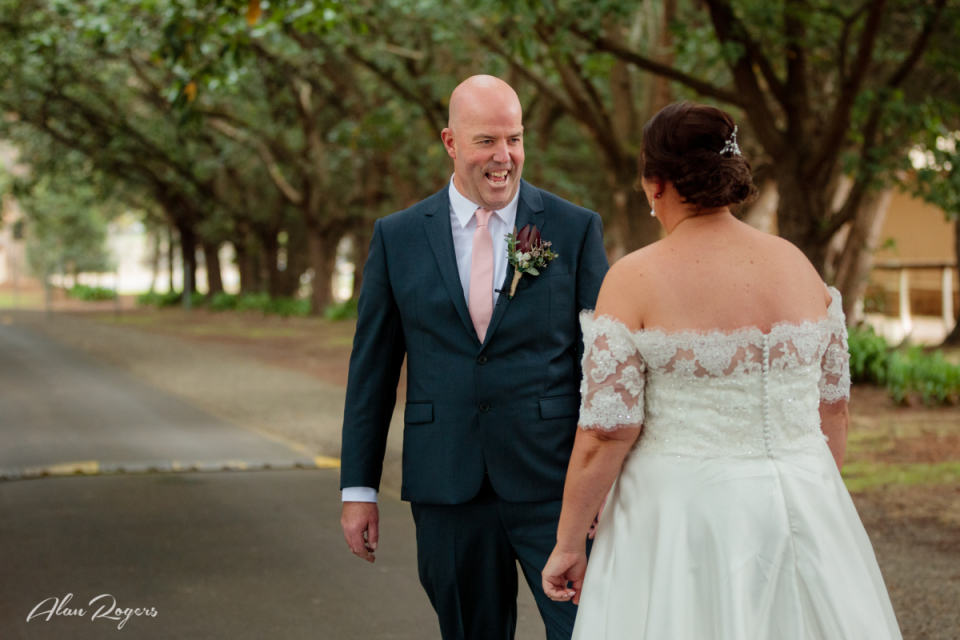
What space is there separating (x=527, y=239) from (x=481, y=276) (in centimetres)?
18

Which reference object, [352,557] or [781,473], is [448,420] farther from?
[352,557]

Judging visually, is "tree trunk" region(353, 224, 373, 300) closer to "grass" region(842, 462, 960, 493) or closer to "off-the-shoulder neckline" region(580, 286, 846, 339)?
"grass" region(842, 462, 960, 493)

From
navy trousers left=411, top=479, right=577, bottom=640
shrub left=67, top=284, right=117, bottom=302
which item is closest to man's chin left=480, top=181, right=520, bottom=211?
navy trousers left=411, top=479, right=577, bottom=640

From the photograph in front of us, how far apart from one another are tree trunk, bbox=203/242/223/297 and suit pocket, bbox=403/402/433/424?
126 ft

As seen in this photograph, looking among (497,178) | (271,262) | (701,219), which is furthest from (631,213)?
(271,262)

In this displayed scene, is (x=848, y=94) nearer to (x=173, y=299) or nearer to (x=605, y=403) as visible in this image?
(x=605, y=403)

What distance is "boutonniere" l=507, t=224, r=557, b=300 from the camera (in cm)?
277

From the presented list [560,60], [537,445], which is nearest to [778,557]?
[537,445]

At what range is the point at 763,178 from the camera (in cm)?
1550

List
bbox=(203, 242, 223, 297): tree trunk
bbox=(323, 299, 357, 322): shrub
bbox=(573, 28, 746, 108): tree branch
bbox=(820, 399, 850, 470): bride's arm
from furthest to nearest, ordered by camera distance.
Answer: bbox=(203, 242, 223, 297): tree trunk, bbox=(323, 299, 357, 322): shrub, bbox=(573, 28, 746, 108): tree branch, bbox=(820, 399, 850, 470): bride's arm

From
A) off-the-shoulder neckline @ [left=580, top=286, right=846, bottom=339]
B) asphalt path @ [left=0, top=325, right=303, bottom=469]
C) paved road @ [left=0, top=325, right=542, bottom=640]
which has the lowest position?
paved road @ [left=0, top=325, right=542, bottom=640]

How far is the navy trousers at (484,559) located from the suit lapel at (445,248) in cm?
49

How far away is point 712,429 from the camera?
7.52 ft

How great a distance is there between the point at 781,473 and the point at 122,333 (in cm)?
2585
